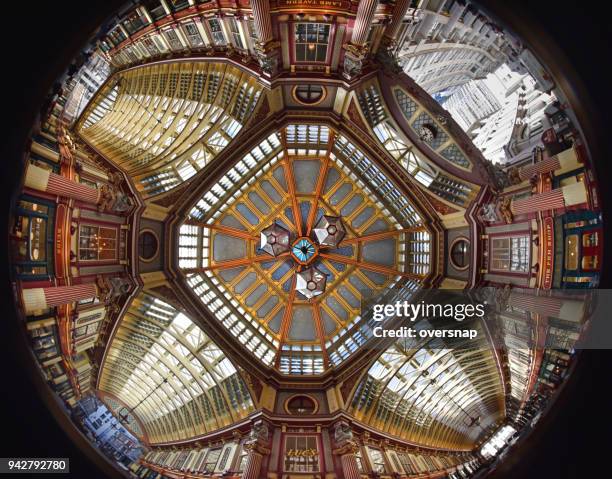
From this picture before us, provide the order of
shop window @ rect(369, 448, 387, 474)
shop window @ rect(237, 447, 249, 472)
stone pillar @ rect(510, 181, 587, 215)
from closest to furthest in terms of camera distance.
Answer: stone pillar @ rect(510, 181, 587, 215), shop window @ rect(237, 447, 249, 472), shop window @ rect(369, 448, 387, 474)

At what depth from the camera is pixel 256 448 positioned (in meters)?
22.4

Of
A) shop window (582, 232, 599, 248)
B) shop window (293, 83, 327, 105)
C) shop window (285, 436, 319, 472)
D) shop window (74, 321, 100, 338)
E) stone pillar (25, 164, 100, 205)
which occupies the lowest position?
shop window (285, 436, 319, 472)

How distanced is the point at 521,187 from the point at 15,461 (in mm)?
22041

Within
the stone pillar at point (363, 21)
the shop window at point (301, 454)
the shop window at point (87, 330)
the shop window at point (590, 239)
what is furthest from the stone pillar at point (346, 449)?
the stone pillar at point (363, 21)

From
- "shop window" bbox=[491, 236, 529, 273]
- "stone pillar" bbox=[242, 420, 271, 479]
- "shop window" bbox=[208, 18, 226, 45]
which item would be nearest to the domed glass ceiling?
"stone pillar" bbox=[242, 420, 271, 479]

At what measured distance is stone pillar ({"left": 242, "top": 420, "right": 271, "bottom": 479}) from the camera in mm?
21406

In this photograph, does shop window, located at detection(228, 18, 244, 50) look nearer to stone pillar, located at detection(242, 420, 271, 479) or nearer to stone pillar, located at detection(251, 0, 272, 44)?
stone pillar, located at detection(251, 0, 272, 44)

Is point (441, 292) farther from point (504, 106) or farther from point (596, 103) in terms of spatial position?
point (596, 103)

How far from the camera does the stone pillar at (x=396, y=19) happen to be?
18.6m

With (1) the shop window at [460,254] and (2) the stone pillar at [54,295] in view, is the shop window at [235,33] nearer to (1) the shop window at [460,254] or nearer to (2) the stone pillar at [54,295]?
(2) the stone pillar at [54,295]

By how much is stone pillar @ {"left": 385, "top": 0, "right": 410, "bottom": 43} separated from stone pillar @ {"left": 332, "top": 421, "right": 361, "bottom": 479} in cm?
2148

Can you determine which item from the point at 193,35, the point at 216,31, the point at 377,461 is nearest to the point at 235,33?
the point at 216,31

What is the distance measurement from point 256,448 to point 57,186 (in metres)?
16.6

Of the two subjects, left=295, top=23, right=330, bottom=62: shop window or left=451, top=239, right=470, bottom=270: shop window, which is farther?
left=451, top=239, right=470, bottom=270: shop window
